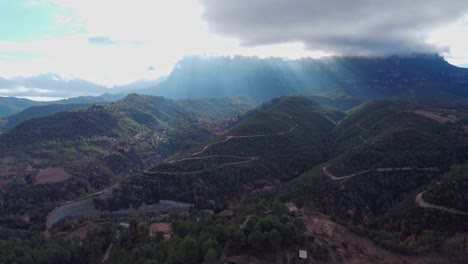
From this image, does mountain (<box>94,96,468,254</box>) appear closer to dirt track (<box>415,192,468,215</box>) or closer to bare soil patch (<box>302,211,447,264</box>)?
dirt track (<box>415,192,468,215</box>)

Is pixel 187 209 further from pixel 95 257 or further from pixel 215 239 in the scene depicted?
pixel 215 239

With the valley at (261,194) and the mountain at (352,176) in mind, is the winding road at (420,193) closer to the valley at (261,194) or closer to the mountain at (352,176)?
the mountain at (352,176)

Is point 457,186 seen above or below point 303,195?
above

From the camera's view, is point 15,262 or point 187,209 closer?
point 15,262

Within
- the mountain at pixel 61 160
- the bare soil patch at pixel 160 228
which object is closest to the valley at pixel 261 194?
the bare soil patch at pixel 160 228

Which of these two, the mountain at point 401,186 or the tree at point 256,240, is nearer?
the tree at point 256,240

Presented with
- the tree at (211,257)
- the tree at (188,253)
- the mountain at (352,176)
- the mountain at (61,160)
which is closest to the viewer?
the tree at (211,257)

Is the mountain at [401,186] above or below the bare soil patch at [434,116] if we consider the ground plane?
below

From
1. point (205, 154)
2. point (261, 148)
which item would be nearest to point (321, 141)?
point (261, 148)

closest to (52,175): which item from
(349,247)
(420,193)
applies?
(349,247)
